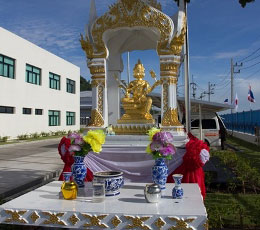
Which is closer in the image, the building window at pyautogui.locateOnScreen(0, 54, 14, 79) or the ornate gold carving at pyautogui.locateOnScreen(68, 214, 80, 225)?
the ornate gold carving at pyautogui.locateOnScreen(68, 214, 80, 225)

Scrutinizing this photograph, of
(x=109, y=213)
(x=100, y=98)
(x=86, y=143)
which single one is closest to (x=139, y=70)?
(x=100, y=98)

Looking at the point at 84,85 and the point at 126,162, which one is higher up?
the point at 84,85

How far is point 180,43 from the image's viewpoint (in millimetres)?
6145

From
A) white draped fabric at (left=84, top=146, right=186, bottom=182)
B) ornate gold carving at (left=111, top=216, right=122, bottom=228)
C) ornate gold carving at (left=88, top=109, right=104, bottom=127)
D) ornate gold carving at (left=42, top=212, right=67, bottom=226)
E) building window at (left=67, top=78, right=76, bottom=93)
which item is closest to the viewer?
ornate gold carving at (left=111, top=216, right=122, bottom=228)

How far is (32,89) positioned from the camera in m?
23.8

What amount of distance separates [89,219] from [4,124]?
62.9 feet

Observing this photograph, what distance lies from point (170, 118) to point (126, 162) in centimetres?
137

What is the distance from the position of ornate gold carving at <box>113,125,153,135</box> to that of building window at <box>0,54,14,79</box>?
15992 mm

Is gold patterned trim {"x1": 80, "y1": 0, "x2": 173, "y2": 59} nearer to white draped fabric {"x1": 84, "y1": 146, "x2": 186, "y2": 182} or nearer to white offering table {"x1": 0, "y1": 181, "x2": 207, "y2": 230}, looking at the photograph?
white draped fabric {"x1": 84, "y1": 146, "x2": 186, "y2": 182}

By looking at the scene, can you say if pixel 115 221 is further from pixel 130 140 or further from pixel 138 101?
pixel 138 101

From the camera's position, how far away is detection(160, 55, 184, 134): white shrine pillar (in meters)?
6.16

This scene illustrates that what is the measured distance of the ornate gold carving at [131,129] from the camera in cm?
648

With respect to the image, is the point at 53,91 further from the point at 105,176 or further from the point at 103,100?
the point at 105,176

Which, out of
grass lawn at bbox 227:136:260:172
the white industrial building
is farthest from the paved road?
the white industrial building
